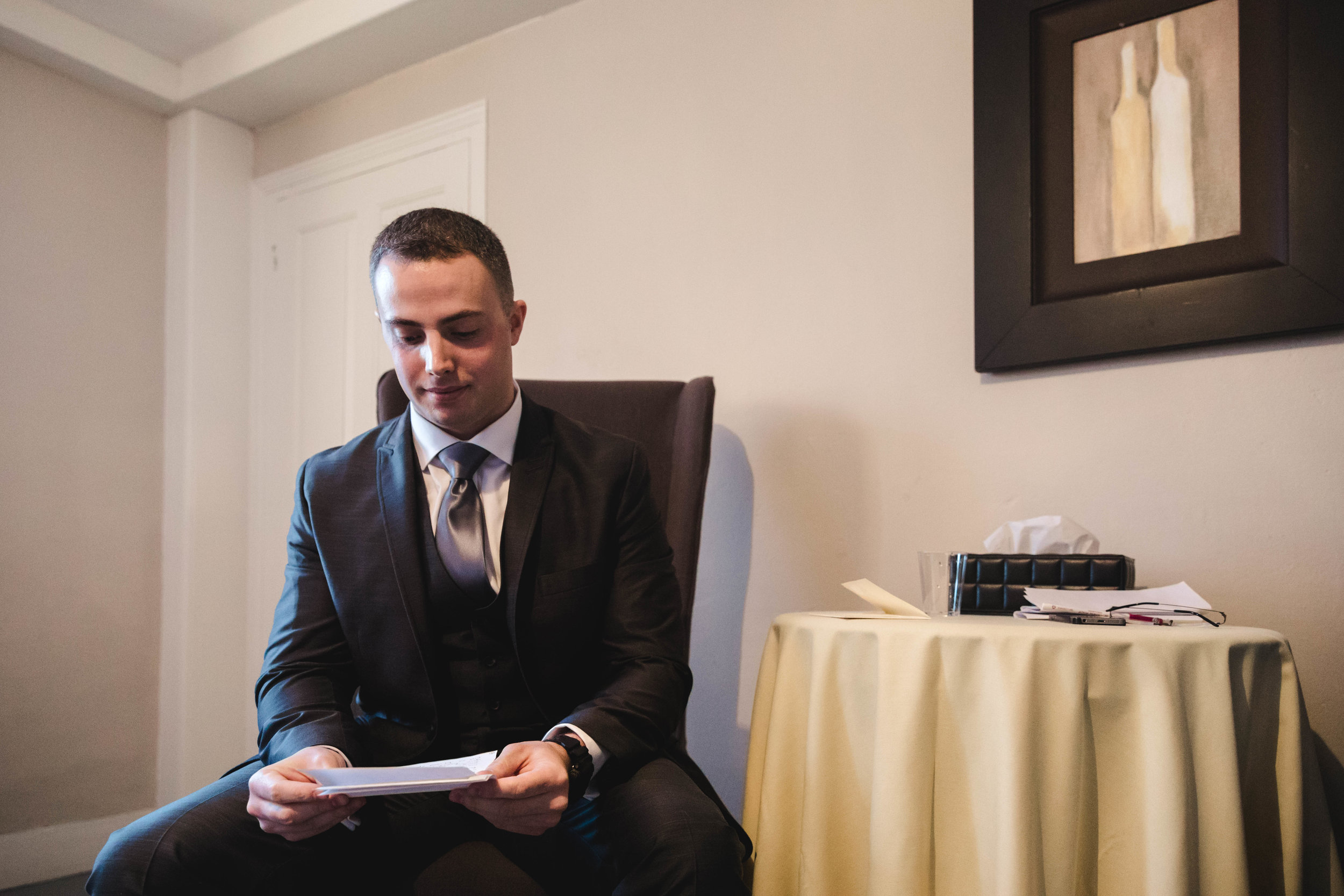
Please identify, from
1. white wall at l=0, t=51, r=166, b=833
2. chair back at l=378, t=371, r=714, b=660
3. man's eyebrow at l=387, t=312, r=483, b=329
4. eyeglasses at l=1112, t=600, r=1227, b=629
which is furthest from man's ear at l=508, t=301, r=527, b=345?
white wall at l=0, t=51, r=166, b=833

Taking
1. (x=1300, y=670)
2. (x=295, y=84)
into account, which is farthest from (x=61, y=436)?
(x=1300, y=670)

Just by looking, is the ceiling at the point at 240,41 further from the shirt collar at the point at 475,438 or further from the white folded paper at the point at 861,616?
the white folded paper at the point at 861,616

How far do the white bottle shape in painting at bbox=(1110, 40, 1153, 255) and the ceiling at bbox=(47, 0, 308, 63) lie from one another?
2.46m

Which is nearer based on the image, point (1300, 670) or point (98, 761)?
point (1300, 670)

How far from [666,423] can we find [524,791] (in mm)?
1001

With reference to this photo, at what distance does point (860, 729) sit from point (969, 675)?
0.59 ft

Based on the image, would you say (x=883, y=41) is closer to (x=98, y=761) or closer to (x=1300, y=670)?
(x=1300, y=670)

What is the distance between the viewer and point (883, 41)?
2111mm

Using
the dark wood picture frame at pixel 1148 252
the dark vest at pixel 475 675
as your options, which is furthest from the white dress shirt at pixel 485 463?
the dark wood picture frame at pixel 1148 252

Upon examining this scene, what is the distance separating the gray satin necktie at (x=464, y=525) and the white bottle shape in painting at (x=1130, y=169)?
1292 millimetres

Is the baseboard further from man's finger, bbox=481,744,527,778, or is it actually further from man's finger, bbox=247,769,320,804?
man's finger, bbox=481,744,527,778

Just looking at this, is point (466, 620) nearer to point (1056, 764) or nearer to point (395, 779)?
point (395, 779)

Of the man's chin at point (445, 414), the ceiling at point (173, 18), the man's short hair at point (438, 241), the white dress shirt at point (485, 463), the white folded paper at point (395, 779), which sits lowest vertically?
the white folded paper at point (395, 779)

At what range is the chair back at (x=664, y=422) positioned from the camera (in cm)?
180
